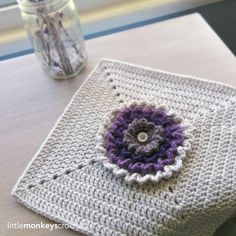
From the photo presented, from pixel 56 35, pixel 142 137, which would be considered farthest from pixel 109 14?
pixel 142 137

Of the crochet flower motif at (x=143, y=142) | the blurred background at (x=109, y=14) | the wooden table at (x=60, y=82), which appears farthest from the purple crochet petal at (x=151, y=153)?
the blurred background at (x=109, y=14)

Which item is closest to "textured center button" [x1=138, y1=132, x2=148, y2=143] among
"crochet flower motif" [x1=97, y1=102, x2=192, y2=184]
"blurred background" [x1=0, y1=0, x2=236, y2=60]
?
"crochet flower motif" [x1=97, y1=102, x2=192, y2=184]

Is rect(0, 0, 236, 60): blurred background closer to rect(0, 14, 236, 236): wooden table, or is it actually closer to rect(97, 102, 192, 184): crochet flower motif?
rect(0, 14, 236, 236): wooden table

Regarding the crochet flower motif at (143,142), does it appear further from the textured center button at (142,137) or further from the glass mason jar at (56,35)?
the glass mason jar at (56,35)

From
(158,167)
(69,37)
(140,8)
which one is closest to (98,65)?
(69,37)

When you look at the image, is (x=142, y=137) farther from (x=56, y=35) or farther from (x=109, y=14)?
(x=109, y=14)
